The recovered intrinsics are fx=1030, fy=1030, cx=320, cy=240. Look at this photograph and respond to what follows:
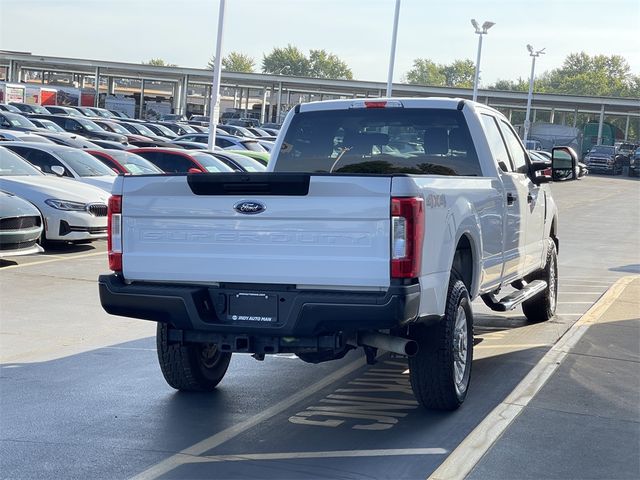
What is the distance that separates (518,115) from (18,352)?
13727 centimetres

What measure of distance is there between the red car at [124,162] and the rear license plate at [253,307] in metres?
14.5

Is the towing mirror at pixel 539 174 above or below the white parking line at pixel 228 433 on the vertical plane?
above

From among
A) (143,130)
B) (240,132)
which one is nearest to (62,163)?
(143,130)

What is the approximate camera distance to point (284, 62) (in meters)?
177

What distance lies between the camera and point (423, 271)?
6277 millimetres

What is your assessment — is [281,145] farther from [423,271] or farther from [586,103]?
[586,103]

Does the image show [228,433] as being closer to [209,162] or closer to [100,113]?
[209,162]

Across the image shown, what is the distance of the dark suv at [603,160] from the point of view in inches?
2704

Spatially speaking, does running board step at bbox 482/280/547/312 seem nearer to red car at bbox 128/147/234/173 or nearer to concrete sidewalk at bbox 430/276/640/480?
concrete sidewalk at bbox 430/276/640/480

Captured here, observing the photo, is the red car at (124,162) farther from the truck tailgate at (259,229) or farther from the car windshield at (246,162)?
the truck tailgate at (259,229)

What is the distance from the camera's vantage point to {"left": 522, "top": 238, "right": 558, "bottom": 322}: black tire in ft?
A: 36.2

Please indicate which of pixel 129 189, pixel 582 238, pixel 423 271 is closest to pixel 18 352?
pixel 129 189

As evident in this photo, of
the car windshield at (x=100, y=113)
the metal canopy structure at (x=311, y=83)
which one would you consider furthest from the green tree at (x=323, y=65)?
the car windshield at (x=100, y=113)

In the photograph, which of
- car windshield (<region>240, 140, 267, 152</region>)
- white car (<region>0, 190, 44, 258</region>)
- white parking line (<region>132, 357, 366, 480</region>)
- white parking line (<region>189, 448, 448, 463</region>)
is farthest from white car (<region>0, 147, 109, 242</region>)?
car windshield (<region>240, 140, 267, 152</region>)
